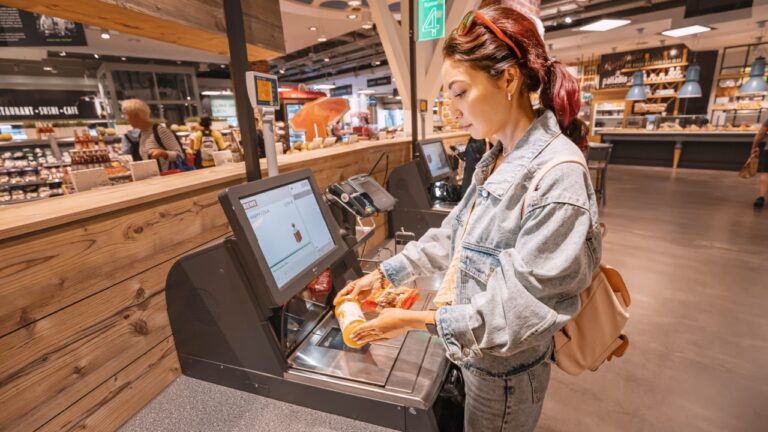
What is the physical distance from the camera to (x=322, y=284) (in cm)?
135

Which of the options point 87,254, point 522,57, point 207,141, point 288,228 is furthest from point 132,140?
point 522,57

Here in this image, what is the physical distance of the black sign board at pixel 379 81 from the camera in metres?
15.8

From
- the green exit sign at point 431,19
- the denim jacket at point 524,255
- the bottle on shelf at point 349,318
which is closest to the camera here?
the denim jacket at point 524,255

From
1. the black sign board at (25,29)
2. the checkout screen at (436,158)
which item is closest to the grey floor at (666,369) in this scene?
the checkout screen at (436,158)

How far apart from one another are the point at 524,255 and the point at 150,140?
14.1 feet

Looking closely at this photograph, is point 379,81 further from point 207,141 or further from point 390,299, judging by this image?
point 390,299

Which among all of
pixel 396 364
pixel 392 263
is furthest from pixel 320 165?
pixel 396 364

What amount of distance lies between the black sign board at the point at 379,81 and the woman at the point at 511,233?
51.4 feet

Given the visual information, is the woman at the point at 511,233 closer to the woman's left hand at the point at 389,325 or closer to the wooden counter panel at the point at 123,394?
the woman's left hand at the point at 389,325

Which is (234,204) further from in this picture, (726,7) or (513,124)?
(726,7)

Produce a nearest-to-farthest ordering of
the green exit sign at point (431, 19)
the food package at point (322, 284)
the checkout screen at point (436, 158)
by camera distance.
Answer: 1. the food package at point (322, 284)
2. the checkout screen at point (436, 158)
3. the green exit sign at point (431, 19)

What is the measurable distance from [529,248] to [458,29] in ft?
1.71

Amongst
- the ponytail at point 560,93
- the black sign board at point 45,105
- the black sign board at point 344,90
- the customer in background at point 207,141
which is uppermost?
the black sign board at point 344,90

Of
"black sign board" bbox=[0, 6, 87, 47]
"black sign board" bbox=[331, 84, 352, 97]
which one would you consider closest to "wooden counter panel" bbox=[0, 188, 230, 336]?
"black sign board" bbox=[0, 6, 87, 47]
